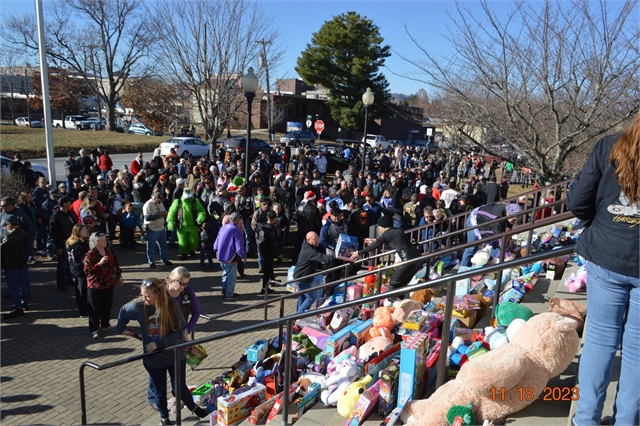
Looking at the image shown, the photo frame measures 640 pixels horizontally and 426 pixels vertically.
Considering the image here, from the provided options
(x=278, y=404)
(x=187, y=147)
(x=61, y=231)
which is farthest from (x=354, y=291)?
(x=187, y=147)

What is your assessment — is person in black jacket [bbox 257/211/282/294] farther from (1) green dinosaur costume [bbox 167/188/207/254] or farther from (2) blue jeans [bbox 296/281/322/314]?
(1) green dinosaur costume [bbox 167/188/207/254]

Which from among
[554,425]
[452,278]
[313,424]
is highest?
[452,278]

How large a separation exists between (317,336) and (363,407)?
2166 millimetres

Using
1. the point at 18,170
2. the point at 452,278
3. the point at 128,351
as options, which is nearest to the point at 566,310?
the point at 452,278

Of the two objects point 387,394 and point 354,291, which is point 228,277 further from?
point 387,394

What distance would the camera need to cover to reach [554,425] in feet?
10.8

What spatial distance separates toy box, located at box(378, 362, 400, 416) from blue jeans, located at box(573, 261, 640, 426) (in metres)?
1.49

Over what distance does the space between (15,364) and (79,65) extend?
4083cm

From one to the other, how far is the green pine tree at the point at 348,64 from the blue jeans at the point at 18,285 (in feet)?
128

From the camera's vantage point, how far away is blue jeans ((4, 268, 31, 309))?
305 inches

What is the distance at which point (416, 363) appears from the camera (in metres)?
3.90

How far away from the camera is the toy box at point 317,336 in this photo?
5957mm

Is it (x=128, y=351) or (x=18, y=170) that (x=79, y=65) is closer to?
Result: (x=18, y=170)
